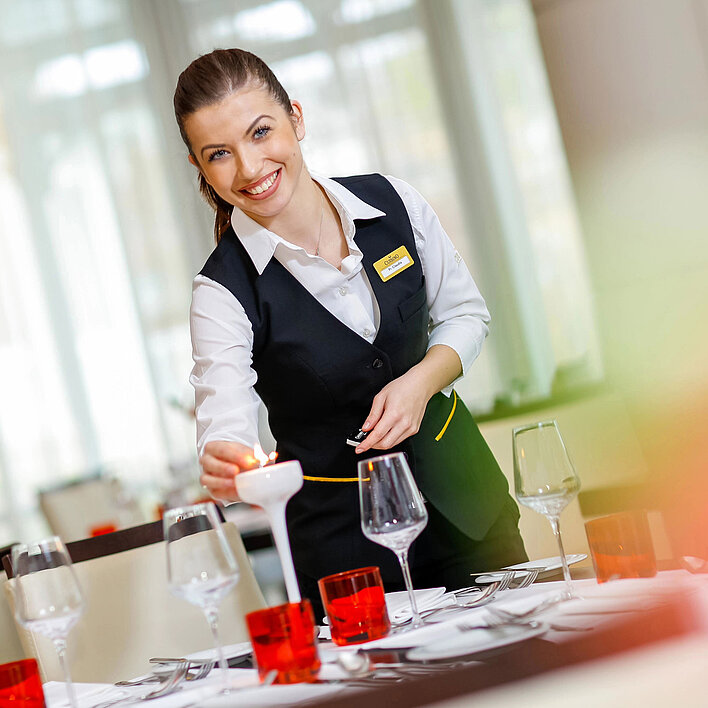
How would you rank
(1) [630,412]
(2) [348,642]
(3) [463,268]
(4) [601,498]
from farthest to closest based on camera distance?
(1) [630,412]
(4) [601,498]
(3) [463,268]
(2) [348,642]

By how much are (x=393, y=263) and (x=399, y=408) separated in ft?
1.13

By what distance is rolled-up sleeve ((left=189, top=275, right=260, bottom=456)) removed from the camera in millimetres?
1578

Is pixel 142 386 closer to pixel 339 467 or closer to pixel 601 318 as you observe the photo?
pixel 601 318

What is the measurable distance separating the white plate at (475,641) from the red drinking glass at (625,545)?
0.26 m

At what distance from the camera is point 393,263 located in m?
1.85

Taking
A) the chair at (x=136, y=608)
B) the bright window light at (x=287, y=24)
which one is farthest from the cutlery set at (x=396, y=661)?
the bright window light at (x=287, y=24)

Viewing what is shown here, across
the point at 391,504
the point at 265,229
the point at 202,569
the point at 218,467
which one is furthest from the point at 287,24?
the point at 202,569

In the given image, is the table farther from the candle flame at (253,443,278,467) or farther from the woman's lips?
the woman's lips

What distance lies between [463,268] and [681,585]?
3.16ft

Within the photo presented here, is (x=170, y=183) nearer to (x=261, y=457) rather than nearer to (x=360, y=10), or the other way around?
(x=360, y=10)

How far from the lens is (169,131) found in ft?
20.4

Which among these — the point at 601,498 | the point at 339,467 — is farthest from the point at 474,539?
the point at 601,498

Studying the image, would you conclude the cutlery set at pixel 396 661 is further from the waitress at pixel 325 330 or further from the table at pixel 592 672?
the waitress at pixel 325 330

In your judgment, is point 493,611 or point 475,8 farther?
point 475,8
